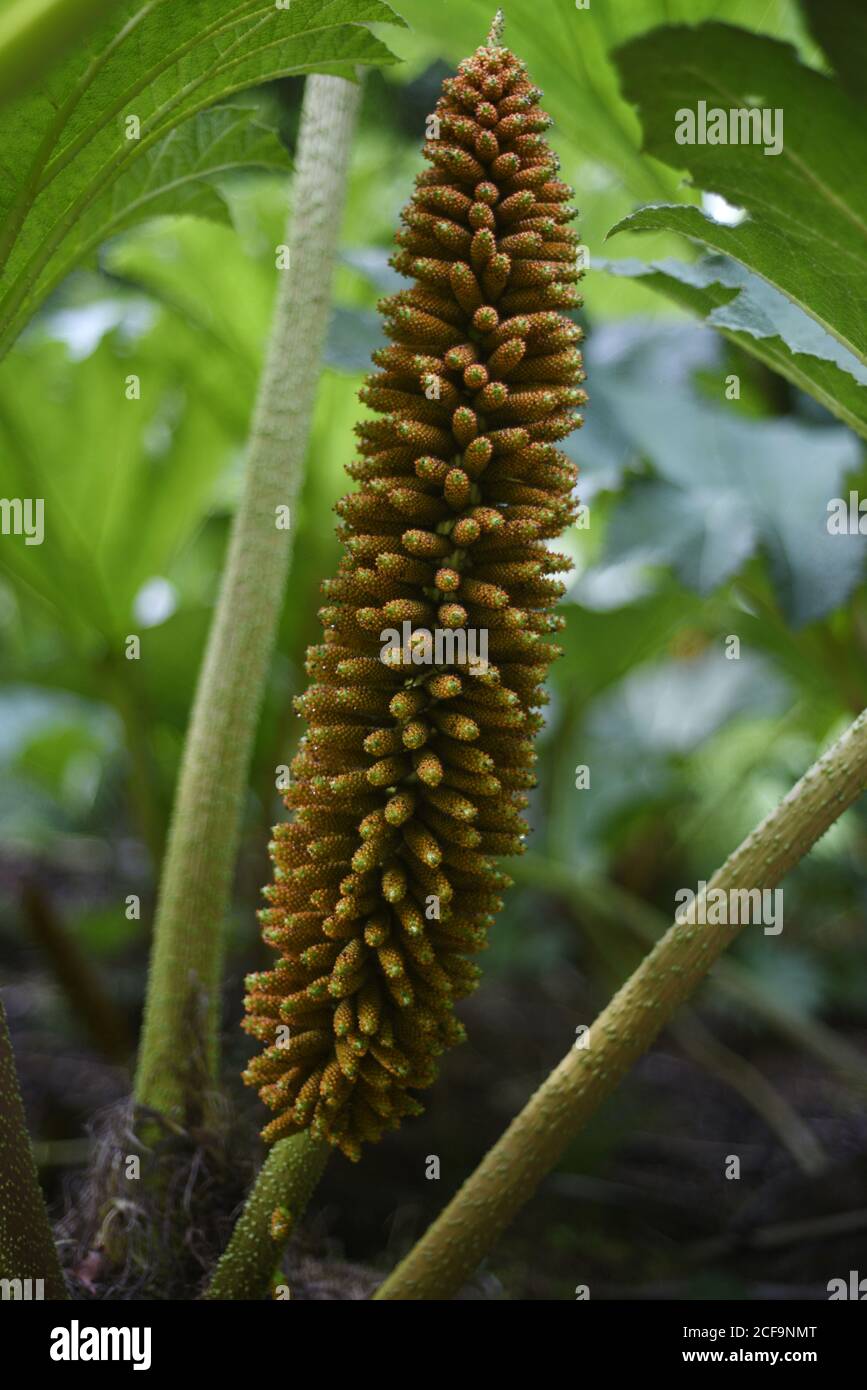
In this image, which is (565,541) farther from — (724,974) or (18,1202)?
(18,1202)

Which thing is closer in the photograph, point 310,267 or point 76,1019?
point 310,267

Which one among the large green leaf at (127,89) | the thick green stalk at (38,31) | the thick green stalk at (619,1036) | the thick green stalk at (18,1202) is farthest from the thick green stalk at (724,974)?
the thick green stalk at (38,31)

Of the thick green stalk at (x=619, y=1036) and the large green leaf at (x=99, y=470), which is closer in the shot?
the thick green stalk at (x=619, y=1036)

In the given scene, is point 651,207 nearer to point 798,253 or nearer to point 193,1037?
point 798,253

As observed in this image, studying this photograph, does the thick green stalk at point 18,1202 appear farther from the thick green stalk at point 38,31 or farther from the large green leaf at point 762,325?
the large green leaf at point 762,325

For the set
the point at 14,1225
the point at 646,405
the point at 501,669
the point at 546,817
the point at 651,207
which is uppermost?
the point at 646,405

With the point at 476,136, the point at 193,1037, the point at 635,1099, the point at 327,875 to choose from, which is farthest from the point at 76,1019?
the point at 476,136
